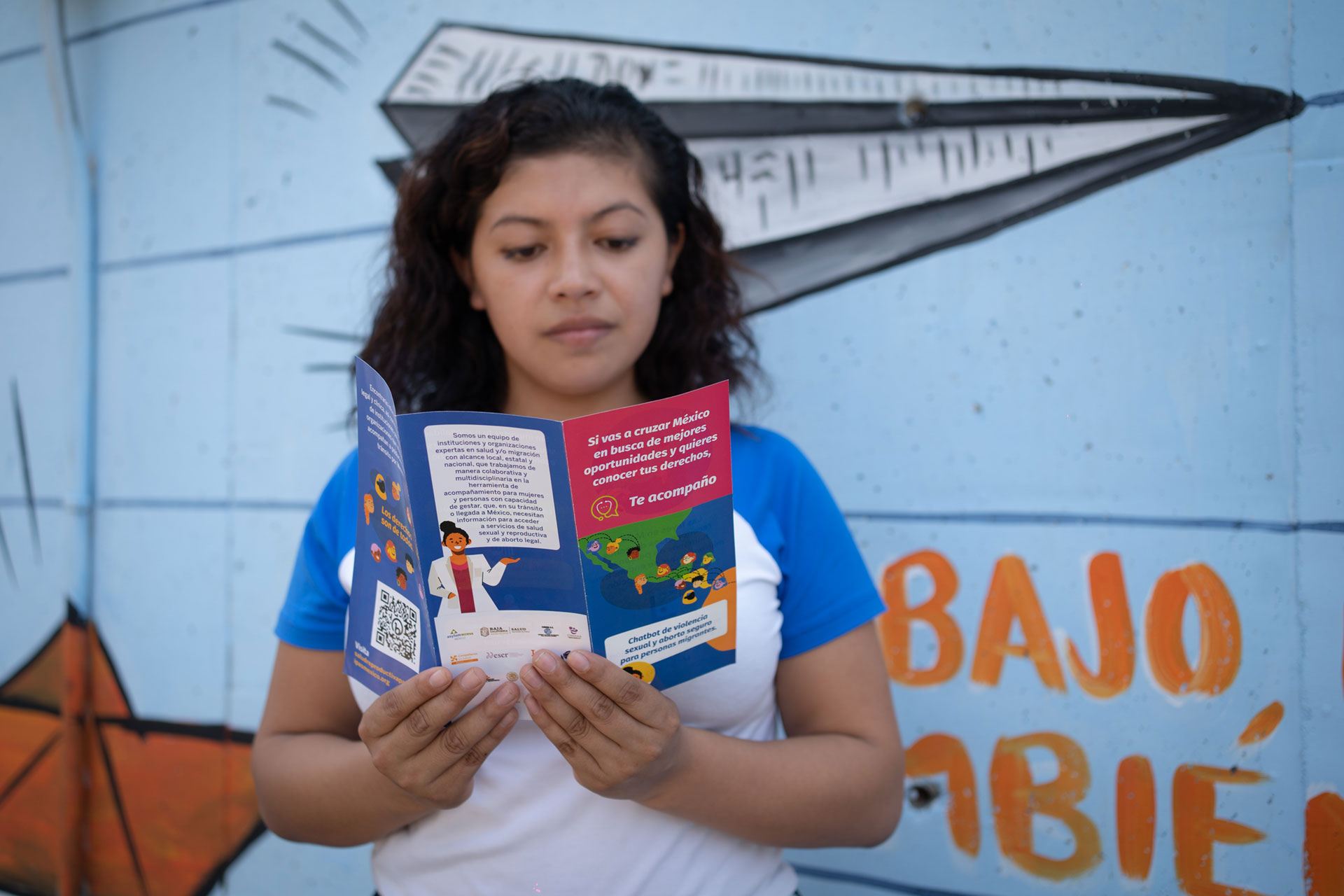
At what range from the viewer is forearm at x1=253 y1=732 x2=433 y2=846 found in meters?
0.89

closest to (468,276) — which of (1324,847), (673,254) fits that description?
(673,254)

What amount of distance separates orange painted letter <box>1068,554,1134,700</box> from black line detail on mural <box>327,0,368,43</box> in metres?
2.06

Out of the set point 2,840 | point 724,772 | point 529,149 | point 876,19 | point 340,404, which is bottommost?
point 2,840

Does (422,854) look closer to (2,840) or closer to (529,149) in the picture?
(529,149)

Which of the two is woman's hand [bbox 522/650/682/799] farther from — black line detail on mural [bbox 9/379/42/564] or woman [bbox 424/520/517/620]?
black line detail on mural [bbox 9/379/42/564]

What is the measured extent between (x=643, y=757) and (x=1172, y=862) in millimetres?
1048

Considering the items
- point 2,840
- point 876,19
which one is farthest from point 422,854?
point 2,840

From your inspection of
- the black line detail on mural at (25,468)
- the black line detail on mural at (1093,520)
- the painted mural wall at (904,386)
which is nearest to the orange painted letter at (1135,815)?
the painted mural wall at (904,386)

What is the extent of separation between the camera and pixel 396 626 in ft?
2.58

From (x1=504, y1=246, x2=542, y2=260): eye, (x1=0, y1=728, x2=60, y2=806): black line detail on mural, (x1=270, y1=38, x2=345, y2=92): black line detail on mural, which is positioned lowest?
(x1=0, y1=728, x2=60, y2=806): black line detail on mural

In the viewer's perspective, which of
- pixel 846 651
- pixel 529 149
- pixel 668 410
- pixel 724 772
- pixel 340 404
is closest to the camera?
pixel 668 410

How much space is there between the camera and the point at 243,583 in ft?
6.53

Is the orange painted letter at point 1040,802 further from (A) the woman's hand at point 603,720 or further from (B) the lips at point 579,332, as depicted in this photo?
(B) the lips at point 579,332

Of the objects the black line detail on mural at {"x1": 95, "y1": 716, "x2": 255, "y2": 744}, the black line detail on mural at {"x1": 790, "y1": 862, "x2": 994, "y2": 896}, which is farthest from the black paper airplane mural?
the black line detail on mural at {"x1": 95, "y1": 716, "x2": 255, "y2": 744}
